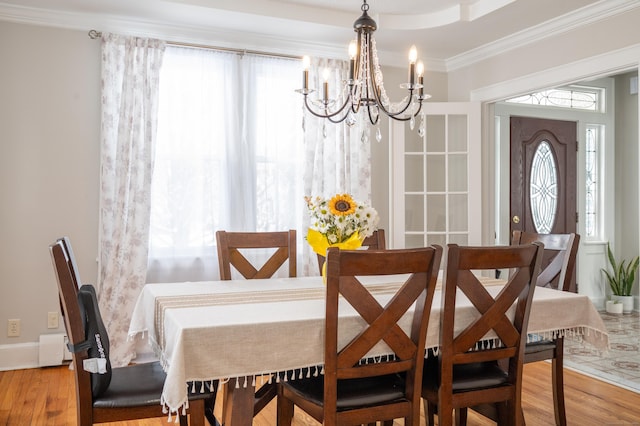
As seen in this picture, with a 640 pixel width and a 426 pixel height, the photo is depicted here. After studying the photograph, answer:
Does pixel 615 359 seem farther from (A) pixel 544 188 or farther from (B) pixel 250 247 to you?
(B) pixel 250 247

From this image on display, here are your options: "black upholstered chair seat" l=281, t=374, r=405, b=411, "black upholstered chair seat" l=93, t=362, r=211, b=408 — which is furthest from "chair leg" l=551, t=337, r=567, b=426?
"black upholstered chair seat" l=93, t=362, r=211, b=408

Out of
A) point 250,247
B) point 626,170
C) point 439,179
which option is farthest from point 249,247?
point 626,170

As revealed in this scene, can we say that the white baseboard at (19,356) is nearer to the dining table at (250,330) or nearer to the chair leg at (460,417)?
the dining table at (250,330)

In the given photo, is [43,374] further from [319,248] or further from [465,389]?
[465,389]

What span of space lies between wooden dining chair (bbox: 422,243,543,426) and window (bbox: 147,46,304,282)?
253 centimetres

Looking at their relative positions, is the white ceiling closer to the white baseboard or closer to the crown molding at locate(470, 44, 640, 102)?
the crown molding at locate(470, 44, 640, 102)

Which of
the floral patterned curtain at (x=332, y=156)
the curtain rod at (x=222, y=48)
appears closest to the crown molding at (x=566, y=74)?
the floral patterned curtain at (x=332, y=156)

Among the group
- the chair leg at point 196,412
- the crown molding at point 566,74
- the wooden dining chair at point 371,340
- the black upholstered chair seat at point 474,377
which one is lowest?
the chair leg at point 196,412

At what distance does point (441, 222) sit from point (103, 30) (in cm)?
321

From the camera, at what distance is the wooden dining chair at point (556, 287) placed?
8.86 feet

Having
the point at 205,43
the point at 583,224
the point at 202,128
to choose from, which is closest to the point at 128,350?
the point at 202,128

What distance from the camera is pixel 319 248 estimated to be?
2607 millimetres

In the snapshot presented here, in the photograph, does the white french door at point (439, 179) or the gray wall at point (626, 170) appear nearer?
the white french door at point (439, 179)

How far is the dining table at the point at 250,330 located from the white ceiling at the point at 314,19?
7.56 feet
